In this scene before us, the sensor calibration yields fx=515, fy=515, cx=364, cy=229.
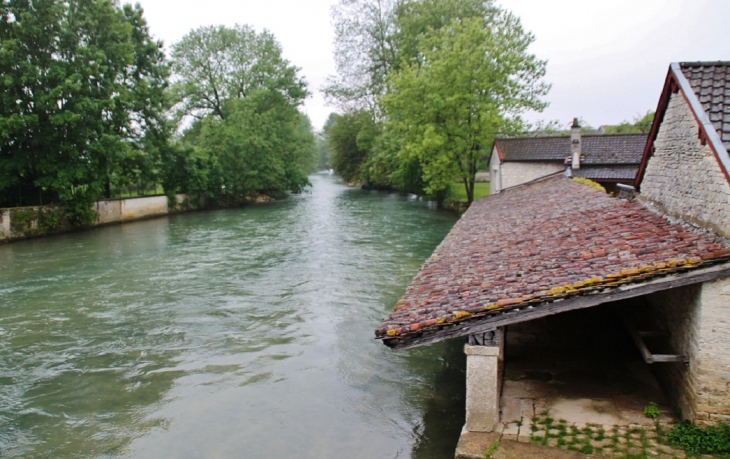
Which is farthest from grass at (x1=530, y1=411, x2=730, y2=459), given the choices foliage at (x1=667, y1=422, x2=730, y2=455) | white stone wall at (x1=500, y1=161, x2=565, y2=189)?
white stone wall at (x1=500, y1=161, x2=565, y2=189)

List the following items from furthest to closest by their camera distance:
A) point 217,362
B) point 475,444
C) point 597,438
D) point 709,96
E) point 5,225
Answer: point 5,225
point 217,362
point 709,96
point 597,438
point 475,444

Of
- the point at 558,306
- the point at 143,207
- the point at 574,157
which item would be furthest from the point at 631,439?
the point at 143,207

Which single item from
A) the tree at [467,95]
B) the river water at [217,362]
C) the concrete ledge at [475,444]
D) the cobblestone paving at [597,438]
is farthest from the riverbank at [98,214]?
the cobblestone paving at [597,438]

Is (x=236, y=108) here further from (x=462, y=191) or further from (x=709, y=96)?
(x=709, y=96)

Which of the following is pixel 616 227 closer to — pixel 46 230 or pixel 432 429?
pixel 432 429

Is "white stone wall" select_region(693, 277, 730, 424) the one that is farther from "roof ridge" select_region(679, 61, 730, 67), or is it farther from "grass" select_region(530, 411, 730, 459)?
"roof ridge" select_region(679, 61, 730, 67)

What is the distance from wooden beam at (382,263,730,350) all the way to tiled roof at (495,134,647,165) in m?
17.5

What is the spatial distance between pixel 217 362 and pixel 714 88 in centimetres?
916

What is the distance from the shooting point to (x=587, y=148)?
872 inches

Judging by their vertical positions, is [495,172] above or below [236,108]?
below

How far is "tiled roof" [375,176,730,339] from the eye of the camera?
5504mm

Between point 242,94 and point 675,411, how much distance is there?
42.7 m

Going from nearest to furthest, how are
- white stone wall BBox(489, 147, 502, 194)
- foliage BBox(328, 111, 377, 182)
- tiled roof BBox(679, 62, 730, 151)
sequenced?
→ tiled roof BBox(679, 62, 730, 151) < white stone wall BBox(489, 147, 502, 194) < foliage BBox(328, 111, 377, 182)

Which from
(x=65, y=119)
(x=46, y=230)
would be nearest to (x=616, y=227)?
Result: (x=65, y=119)
